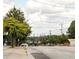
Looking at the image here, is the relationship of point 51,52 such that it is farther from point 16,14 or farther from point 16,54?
point 16,14

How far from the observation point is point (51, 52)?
7.04 ft

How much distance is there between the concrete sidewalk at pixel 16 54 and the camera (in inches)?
80.3

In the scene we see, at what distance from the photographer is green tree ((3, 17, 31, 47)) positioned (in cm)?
211

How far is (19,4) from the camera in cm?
208

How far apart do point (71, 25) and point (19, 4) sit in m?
0.52

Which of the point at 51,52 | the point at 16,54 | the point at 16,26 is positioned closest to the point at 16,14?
the point at 16,26

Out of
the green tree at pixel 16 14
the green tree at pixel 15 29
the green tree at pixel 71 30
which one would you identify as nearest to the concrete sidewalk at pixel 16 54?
the green tree at pixel 15 29

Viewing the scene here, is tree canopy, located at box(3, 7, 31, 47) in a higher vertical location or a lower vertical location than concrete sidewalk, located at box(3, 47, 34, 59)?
higher

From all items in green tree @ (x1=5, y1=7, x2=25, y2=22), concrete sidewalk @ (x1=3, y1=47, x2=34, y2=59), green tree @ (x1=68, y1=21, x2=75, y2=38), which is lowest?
concrete sidewalk @ (x1=3, y1=47, x2=34, y2=59)

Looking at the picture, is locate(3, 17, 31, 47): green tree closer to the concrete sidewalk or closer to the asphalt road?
the concrete sidewalk

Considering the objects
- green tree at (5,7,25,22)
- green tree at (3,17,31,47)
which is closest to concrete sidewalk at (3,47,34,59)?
green tree at (3,17,31,47)

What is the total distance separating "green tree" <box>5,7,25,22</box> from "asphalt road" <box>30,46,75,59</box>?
31cm

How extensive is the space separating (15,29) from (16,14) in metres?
0.14

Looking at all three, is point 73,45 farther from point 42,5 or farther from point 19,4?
point 19,4
